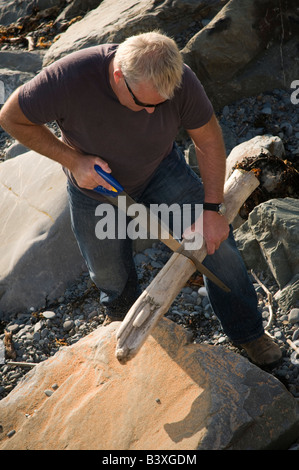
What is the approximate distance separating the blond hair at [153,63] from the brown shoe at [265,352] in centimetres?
192

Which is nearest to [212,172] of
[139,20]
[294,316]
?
[294,316]

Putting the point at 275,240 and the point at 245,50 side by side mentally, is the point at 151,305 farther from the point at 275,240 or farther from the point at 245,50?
the point at 245,50

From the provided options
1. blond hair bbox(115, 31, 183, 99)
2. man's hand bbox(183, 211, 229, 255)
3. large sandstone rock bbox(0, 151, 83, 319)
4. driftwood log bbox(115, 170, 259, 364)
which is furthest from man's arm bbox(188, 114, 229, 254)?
large sandstone rock bbox(0, 151, 83, 319)

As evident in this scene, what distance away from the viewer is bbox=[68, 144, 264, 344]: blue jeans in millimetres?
3498

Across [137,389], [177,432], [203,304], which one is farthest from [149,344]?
[203,304]

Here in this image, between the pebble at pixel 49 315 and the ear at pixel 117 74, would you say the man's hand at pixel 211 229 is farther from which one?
the pebble at pixel 49 315

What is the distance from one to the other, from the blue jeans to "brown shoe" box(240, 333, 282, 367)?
0.06 metres

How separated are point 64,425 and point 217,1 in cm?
566

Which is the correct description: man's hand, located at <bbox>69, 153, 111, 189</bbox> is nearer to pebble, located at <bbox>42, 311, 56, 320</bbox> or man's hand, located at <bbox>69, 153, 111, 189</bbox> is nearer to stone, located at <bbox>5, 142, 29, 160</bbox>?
pebble, located at <bbox>42, 311, 56, 320</bbox>

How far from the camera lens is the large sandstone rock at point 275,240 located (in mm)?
4117

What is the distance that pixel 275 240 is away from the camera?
168 inches

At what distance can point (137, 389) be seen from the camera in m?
3.12

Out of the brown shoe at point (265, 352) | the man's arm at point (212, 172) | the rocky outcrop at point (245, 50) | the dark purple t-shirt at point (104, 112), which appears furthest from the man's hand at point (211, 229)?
the rocky outcrop at point (245, 50)
